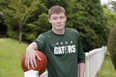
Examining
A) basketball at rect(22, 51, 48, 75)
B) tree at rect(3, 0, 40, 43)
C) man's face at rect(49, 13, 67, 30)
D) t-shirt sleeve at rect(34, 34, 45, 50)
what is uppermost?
tree at rect(3, 0, 40, 43)

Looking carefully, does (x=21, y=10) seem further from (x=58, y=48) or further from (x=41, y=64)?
(x=41, y=64)

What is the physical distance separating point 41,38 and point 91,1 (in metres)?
34.5

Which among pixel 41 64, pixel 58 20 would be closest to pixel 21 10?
pixel 58 20

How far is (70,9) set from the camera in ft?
110

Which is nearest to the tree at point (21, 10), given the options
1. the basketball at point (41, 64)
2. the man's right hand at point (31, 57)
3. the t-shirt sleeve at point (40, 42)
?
the t-shirt sleeve at point (40, 42)

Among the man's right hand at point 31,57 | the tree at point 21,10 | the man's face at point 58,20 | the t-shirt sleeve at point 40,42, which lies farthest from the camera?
the tree at point 21,10

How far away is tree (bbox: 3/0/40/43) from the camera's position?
94.3 ft

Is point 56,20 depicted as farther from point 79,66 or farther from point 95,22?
point 95,22

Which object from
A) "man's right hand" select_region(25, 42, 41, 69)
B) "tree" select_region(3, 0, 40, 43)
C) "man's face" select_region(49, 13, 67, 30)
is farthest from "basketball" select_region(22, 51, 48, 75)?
"tree" select_region(3, 0, 40, 43)

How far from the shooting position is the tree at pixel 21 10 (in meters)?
28.8

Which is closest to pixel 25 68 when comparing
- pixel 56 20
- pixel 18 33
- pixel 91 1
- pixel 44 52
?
pixel 44 52

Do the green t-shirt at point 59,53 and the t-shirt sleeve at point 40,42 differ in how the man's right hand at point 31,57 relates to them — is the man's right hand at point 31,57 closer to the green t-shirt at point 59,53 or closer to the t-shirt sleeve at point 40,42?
the t-shirt sleeve at point 40,42

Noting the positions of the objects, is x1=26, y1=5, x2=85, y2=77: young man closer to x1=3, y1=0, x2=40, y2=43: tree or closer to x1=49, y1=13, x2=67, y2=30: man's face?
x1=49, y1=13, x2=67, y2=30: man's face

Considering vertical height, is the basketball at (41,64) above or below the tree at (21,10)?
below
